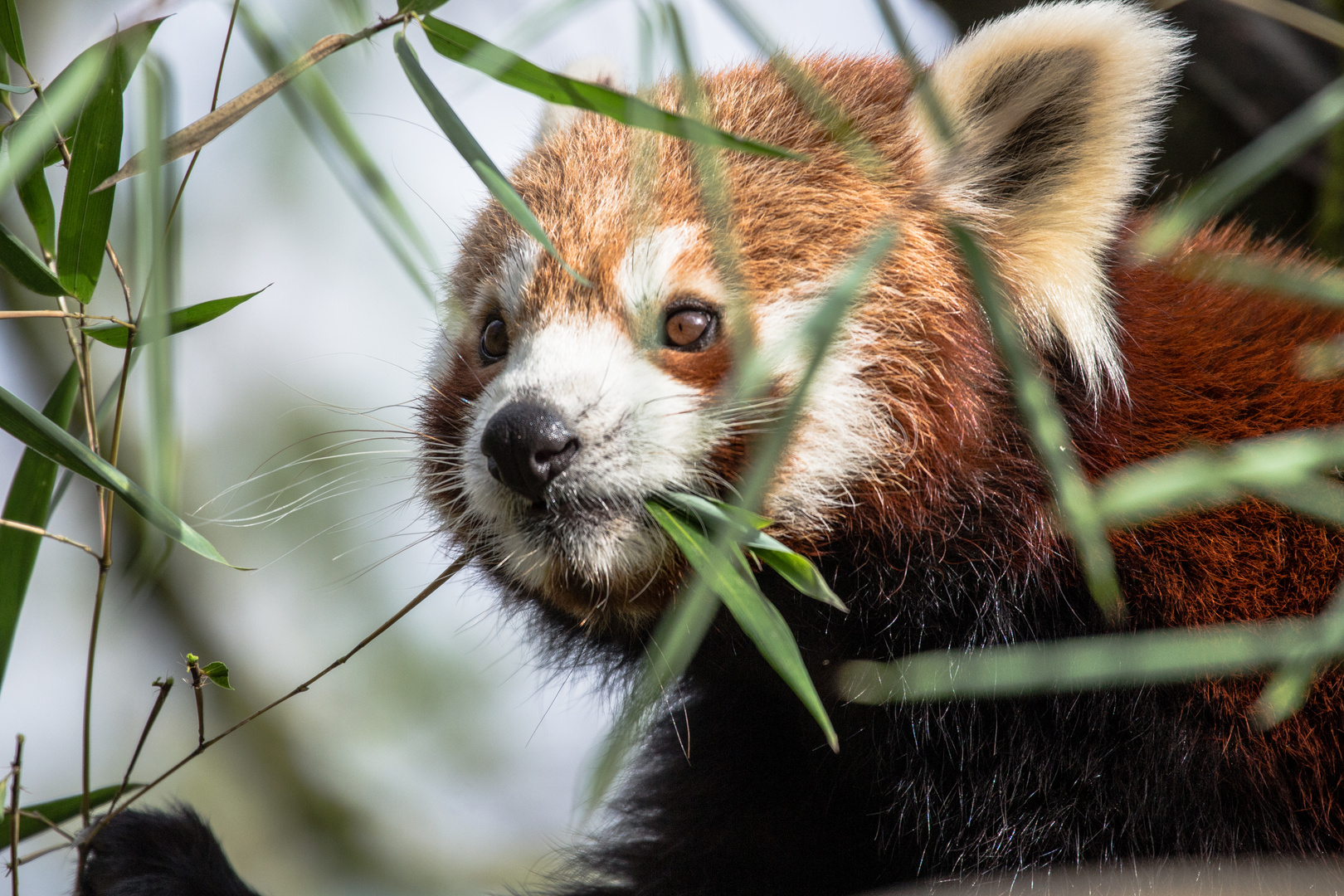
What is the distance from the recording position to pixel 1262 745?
75.1 inches

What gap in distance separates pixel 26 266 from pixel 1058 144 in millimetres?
1896

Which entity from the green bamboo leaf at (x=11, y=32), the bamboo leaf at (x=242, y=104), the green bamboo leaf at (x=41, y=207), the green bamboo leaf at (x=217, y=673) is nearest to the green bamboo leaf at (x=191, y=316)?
the green bamboo leaf at (x=41, y=207)

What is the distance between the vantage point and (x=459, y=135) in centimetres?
140

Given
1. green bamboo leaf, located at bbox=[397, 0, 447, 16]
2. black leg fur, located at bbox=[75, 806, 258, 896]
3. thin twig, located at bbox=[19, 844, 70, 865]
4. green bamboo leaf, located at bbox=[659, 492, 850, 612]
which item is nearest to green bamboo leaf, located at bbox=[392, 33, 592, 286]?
green bamboo leaf, located at bbox=[397, 0, 447, 16]

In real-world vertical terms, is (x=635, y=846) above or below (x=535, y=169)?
below

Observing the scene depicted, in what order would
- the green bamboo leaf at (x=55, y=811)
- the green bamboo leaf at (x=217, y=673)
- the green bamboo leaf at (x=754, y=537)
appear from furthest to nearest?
1. the green bamboo leaf at (x=55, y=811)
2. the green bamboo leaf at (x=217, y=673)
3. the green bamboo leaf at (x=754, y=537)

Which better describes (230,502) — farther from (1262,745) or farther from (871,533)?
(1262,745)

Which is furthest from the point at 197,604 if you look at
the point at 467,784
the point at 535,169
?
the point at 535,169

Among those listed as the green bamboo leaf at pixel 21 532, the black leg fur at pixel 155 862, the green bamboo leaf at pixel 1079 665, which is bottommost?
the green bamboo leaf at pixel 1079 665

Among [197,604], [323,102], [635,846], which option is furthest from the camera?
[197,604]

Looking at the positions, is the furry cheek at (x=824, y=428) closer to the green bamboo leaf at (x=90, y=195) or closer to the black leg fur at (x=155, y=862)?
the green bamboo leaf at (x=90, y=195)

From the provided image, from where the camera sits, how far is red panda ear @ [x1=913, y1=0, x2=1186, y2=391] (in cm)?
197

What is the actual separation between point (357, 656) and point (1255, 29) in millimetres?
5193

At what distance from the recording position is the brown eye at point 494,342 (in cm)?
228
